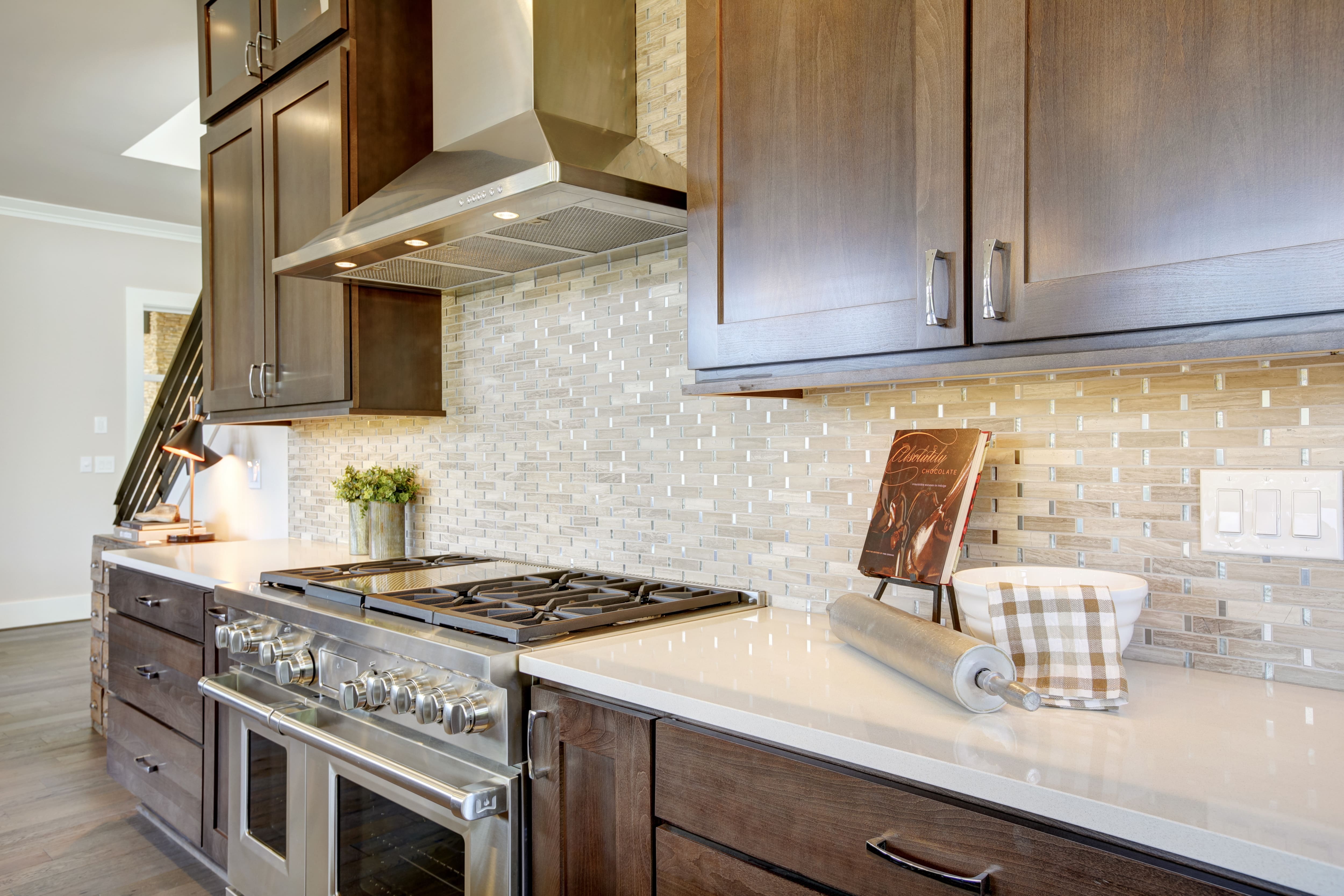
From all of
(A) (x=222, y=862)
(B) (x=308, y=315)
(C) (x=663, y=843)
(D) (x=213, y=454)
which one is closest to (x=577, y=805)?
(C) (x=663, y=843)

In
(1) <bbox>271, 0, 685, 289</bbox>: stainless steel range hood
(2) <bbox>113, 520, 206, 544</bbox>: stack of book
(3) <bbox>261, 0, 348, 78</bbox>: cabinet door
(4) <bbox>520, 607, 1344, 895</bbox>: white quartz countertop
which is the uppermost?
(3) <bbox>261, 0, 348, 78</bbox>: cabinet door

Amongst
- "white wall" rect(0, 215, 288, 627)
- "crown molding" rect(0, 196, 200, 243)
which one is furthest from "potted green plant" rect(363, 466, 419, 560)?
"crown molding" rect(0, 196, 200, 243)

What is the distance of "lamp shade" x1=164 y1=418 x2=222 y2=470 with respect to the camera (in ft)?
11.6

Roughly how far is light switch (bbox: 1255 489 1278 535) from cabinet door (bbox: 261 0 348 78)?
234cm

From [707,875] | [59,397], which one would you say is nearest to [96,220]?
[59,397]

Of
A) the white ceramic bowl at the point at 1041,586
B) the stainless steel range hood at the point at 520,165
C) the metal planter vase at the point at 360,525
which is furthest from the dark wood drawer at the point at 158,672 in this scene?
the white ceramic bowl at the point at 1041,586

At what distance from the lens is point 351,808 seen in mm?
1674

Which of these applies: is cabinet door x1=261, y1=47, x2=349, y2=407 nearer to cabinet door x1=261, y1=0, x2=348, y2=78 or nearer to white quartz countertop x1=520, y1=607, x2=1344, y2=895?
cabinet door x1=261, y1=0, x2=348, y2=78

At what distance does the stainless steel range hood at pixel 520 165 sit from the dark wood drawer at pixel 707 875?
1078 millimetres

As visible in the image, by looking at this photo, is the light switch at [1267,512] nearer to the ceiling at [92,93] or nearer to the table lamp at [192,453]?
the table lamp at [192,453]

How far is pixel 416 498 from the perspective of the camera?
2.73 meters

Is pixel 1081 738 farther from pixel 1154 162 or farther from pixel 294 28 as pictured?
pixel 294 28

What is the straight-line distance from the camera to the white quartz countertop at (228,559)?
7.63 ft

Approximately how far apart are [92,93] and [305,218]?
227 cm
